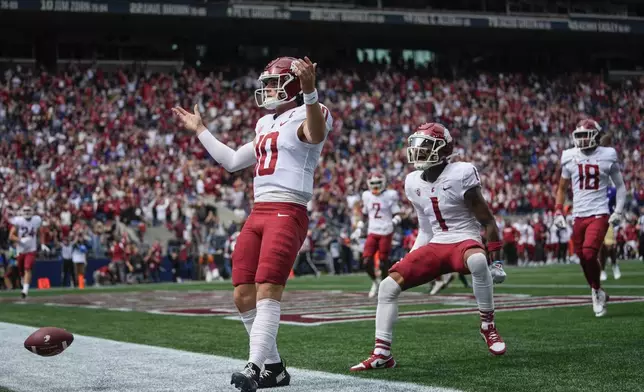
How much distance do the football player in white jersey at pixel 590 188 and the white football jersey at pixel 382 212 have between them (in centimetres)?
572

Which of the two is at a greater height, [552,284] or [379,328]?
[379,328]

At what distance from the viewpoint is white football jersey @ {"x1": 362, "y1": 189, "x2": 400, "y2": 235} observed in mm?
16234

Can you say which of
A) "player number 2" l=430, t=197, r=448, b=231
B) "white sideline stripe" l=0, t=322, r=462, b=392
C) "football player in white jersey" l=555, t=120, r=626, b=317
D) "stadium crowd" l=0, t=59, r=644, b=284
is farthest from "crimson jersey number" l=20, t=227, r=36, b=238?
"player number 2" l=430, t=197, r=448, b=231

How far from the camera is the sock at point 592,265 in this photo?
10117 mm

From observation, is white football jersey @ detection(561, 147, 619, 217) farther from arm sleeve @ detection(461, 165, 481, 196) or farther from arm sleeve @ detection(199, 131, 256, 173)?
arm sleeve @ detection(199, 131, 256, 173)

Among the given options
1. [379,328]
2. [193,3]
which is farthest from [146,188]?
[379,328]

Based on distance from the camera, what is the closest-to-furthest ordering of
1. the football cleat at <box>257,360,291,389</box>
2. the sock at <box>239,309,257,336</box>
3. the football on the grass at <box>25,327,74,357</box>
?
the football cleat at <box>257,360,291,389</box>
the sock at <box>239,309,257,336</box>
the football on the grass at <box>25,327,74,357</box>

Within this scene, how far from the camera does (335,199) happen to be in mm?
31062

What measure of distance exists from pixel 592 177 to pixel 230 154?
5496 millimetres

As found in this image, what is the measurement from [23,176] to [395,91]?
1640cm

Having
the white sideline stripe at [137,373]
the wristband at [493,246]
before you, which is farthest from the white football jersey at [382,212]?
the wristband at [493,246]

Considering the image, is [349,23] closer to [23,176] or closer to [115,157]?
[115,157]

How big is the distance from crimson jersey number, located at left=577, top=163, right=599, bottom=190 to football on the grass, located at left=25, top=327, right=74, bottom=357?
246 inches

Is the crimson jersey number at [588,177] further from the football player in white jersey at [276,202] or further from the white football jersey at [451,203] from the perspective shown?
the football player in white jersey at [276,202]
